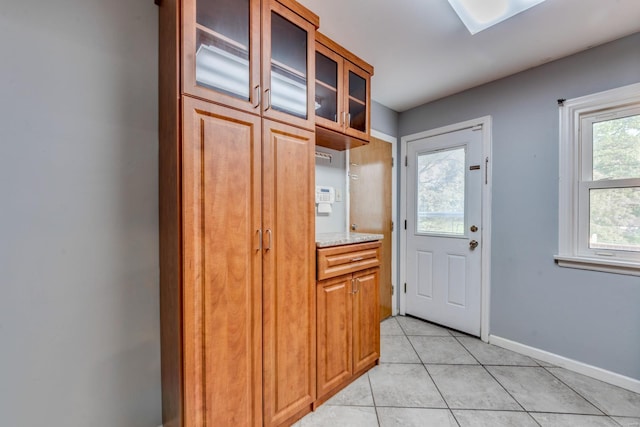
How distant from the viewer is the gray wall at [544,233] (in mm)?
1870

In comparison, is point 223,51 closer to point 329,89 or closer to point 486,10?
point 329,89

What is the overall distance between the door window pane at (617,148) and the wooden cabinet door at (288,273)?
2.20 metres

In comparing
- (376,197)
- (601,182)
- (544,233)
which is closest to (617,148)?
(601,182)

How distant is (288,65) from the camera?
1483 millimetres

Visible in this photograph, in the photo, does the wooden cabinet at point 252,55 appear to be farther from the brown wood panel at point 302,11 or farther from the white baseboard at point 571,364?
the white baseboard at point 571,364

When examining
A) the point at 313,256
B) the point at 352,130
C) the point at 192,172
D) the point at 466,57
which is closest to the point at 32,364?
the point at 192,172

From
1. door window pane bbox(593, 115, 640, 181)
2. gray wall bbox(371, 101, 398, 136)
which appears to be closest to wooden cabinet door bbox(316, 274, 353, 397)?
gray wall bbox(371, 101, 398, 136)

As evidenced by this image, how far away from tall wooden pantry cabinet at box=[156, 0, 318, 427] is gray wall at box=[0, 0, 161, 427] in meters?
0.13

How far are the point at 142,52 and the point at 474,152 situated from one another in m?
2.75

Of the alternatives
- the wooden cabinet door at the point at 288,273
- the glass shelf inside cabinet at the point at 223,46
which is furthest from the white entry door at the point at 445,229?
the glass shelf inside cabinet at the point at 223,46

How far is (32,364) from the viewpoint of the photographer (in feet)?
3.62

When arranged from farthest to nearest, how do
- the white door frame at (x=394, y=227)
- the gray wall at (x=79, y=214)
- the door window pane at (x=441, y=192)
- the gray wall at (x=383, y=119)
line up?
the white door frame at (x=394, y=227) < the gray wall at (x=383, y=119) < the door window pane at (x=441, y=192) < the gray wall at (x=79, y=214)

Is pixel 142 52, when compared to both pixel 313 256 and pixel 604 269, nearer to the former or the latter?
pixel 313 256

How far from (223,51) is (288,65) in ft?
1.24
